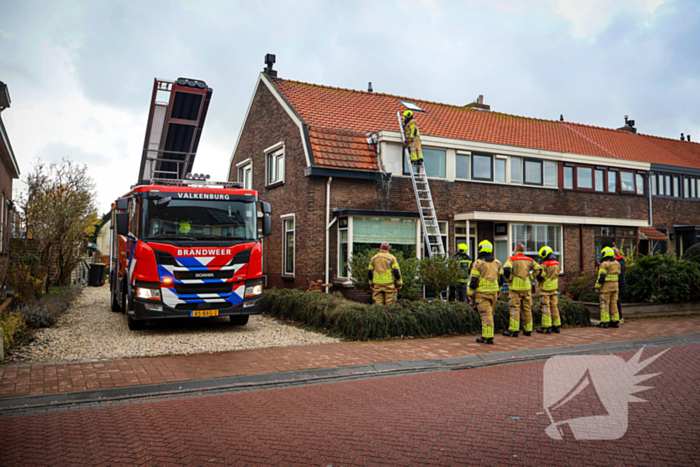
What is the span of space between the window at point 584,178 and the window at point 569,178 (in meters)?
0.22

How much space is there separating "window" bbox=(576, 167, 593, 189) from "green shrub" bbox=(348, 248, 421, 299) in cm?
948

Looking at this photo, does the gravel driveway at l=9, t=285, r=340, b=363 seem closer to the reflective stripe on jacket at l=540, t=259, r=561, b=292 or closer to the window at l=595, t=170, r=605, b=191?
the reflective stripe on jacket at l=540, t=259, r=561, b=292

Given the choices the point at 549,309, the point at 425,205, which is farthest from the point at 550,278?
the point at 425,205

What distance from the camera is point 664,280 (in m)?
13.6

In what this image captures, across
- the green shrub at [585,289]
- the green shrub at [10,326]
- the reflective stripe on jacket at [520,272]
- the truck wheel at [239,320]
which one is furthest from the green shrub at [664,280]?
the green shrub at [10,326]

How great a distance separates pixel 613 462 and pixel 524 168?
48.3 ft

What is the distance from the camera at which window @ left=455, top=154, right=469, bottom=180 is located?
16438 mm

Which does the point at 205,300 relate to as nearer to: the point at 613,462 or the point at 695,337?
the point at 613,462

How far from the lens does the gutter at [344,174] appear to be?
13.9 m

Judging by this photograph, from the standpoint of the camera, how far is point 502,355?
335 inches

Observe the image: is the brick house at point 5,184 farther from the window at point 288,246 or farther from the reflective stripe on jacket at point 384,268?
the reflective stripe on jacket at point 384,268

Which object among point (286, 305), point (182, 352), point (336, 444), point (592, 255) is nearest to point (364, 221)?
point (286, 305)

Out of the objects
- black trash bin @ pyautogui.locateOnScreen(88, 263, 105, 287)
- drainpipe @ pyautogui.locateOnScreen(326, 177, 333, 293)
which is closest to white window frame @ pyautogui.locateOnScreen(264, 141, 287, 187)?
drainpipe @ pyautogui.locateOnScreen(326, 177, 333, 293)

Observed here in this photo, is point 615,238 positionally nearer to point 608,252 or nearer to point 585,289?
point 585,289
